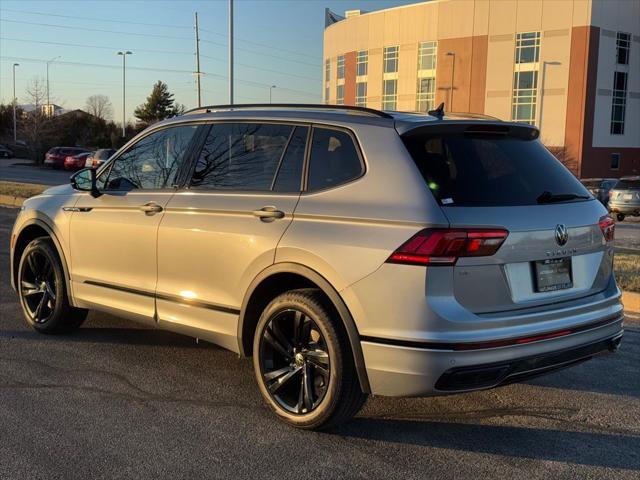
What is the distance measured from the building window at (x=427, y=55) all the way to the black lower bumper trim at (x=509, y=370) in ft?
207

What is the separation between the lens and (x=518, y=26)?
57.4 meters

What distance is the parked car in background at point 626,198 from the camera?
813 inches

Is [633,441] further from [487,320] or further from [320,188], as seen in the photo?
[320,188]

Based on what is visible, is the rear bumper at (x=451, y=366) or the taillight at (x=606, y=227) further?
the taillight at (x=606, y=227)

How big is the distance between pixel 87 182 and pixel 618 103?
195 feet

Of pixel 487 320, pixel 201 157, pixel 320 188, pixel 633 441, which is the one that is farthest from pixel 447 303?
pixel 201 157

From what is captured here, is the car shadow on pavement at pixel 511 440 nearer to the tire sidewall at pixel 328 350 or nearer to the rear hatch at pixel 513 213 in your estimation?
the tire sidewall at pixel 328 350

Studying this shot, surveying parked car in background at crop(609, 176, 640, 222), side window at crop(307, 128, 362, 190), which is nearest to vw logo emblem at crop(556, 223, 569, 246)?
side window at crop(307, 128, 362, 190)

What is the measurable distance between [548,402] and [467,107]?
58.7 metres

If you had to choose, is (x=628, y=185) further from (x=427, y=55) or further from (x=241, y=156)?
(x=427, y=55)

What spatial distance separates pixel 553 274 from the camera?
3.67m

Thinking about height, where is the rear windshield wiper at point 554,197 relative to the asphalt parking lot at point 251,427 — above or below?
above

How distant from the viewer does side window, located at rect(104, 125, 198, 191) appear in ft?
16.0

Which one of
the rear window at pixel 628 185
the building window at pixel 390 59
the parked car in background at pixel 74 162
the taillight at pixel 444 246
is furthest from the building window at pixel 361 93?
the taillight at pixel 444 246
